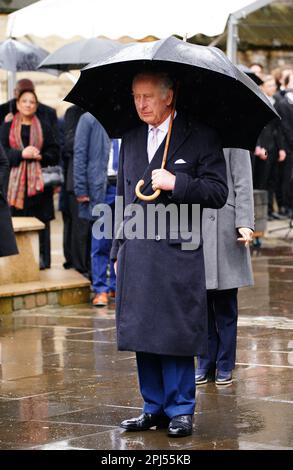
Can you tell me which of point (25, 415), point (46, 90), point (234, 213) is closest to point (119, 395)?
point (25, 415)

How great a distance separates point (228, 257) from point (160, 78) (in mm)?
1983

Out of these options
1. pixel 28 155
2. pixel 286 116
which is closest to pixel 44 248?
pixel 28 155

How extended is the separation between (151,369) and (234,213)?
1767mm

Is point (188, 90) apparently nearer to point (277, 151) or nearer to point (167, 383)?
point (167, 383)

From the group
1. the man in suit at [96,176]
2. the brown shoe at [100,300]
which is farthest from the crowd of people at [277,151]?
the brown shoe at [100,300]

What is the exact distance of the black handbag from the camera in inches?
552

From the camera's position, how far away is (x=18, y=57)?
53.9 feet

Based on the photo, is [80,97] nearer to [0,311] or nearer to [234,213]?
[234,213]

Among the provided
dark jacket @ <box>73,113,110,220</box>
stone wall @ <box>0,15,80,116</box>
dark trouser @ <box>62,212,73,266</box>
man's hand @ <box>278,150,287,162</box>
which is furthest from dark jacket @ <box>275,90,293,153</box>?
dark jacket @ <box>73,113,110,220</box>

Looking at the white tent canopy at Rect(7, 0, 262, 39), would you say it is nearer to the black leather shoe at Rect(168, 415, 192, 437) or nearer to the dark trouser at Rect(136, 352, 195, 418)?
the dark trouser at Rect(136, 352, 195, 418)

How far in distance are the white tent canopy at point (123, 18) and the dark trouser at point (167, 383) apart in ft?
24.6

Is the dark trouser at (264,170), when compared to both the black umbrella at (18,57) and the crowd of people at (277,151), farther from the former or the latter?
the black umbrella at (18,57)

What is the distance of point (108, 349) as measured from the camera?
10039mm

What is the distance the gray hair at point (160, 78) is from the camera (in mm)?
Result: 6887
